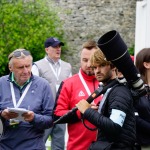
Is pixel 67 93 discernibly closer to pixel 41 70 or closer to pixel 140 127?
pixel 140 127

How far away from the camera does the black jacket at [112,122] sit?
4.45 metres

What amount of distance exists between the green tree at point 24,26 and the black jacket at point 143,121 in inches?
742

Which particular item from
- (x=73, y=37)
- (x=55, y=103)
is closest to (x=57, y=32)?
(x=73, y=37)

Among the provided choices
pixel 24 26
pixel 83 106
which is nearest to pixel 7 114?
pixel 83 106

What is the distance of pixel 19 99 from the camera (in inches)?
226

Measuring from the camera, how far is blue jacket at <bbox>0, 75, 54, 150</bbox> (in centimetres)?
572

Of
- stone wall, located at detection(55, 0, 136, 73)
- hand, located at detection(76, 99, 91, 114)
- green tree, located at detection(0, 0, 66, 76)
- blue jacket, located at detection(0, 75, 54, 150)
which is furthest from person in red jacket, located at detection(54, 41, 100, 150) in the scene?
stone wall, located at detection(55, 0, 136, 73)

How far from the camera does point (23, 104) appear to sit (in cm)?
573

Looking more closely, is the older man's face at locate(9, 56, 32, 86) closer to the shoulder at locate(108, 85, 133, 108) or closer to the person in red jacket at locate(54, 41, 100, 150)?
the person in red jacket at locate(54, 41, 100, 150)

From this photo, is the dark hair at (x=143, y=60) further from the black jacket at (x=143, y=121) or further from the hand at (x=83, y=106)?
the hand at (x=83, y=106)

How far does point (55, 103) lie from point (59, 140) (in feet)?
9.54

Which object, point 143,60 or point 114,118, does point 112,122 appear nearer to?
point 114,118

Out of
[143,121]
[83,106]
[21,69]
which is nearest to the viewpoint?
[83,106]

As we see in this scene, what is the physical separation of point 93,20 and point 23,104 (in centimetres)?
2272
